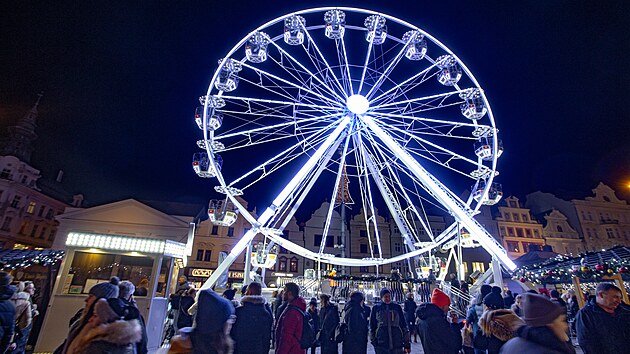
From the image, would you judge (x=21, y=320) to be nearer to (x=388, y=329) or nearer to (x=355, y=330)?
(x=355, y=330)

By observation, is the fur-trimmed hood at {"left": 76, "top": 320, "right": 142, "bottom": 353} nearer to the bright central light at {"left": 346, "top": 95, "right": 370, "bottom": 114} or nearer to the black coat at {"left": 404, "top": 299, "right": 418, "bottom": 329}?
the black coat at {"left": 404, "top": 299, "right": 418, "bottom": 329}

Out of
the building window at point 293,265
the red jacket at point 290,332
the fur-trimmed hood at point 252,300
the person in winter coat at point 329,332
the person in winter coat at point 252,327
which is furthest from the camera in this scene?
the building window at point 293,265

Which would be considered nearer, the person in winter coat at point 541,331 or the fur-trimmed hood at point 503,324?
the person in winter coat at point 541,331

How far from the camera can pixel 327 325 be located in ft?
25.4

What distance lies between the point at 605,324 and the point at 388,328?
365cm

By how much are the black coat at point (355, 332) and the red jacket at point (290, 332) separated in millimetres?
2023

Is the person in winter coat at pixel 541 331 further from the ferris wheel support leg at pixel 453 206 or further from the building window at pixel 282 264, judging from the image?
the building window at pixel 282 264

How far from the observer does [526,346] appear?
2.64m

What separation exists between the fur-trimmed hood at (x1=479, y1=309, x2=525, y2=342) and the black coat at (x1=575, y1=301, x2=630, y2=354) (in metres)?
2.42

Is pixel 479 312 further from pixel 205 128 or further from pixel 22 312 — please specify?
pixel 205 128

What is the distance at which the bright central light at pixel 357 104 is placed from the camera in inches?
596

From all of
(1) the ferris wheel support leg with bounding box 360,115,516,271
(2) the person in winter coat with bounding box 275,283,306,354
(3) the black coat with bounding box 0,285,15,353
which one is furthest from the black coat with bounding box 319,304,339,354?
(1) the ferris wheel support leg with bounding box 360,115,516,271

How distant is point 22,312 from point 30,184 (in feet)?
161

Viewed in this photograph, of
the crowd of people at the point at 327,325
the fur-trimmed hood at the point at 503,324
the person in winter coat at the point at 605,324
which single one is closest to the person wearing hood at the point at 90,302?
the crowd of people at the point at 327,325
